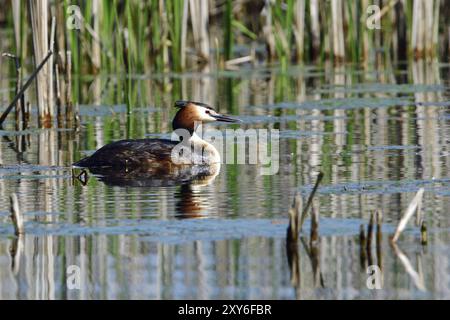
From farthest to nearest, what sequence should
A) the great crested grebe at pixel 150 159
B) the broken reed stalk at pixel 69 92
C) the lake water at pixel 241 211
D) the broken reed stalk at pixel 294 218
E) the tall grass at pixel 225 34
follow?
the tall grass at pixel 225 34 < the broken reed stalk at pixel 69 92 < the great crested grebe at pixel 150 159 < the broken reed stalk at pixel 294 218 < the lake water at pixel 241 211

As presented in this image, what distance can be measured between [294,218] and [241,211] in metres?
1.53

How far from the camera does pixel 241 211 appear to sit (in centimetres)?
892

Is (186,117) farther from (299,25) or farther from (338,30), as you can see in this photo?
(299,25)

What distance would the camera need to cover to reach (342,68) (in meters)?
20.7

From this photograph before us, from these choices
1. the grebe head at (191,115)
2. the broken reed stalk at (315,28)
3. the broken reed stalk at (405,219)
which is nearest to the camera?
the broken reed stalk at (405,219)

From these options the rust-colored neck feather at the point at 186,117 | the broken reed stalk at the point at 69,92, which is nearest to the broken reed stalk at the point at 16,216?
the rust-colored neck feather at the point at 186,117

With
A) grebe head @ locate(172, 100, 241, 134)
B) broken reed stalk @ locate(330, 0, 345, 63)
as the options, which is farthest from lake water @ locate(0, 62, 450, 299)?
broken reed stalk @ locate(330, 0, 345, 63)

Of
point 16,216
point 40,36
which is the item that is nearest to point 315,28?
point 40,36

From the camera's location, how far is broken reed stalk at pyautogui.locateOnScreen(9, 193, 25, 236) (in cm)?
791

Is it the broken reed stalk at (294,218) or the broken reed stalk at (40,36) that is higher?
the broken reed stalk at (40,36)

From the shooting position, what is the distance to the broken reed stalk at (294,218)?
739cm

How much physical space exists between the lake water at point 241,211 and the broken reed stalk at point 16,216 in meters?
0.07

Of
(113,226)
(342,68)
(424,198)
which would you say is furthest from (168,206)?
(342,68)

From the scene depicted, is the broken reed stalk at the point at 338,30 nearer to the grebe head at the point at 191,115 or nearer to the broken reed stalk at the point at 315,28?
the broken reed stalk at the point at 315,28
